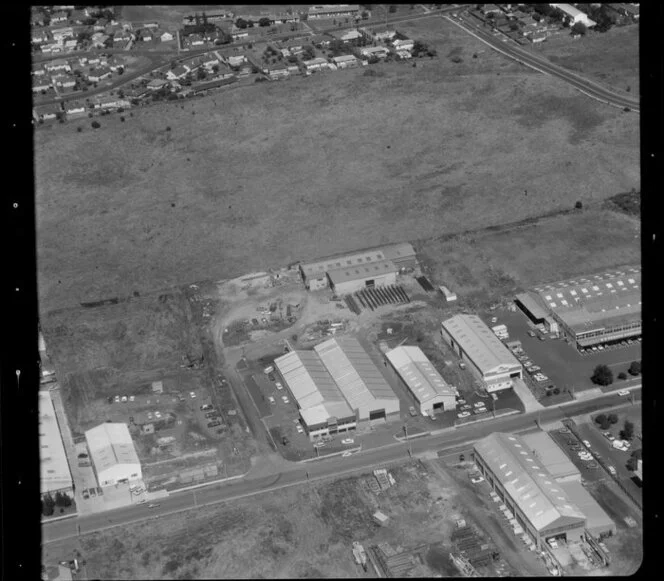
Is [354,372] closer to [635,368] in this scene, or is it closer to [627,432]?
[627,432]

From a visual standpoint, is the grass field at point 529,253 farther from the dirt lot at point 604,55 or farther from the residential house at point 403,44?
the residential house at point 403,44

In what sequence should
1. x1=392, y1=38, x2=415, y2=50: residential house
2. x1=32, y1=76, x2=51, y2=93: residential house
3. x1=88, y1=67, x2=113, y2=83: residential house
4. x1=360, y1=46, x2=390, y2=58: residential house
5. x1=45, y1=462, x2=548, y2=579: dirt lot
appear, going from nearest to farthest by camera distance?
x1=45, y1=462, x2=548, y2=579: dirt lot
x1=32, y1=76, x2=51, y2=93: residential house
x1=88, y1=67, x2=113, y2=83: residential house
x1=360, y1=46, x2=390, y2=58: residential house
x1=392, y1=38, x2=415, y2=50: residential house

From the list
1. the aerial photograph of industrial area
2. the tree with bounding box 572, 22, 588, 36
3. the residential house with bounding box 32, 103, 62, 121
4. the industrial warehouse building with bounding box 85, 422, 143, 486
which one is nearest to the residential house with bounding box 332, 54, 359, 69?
the aerial photograph of industrial area

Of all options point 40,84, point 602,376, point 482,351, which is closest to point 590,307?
point 602,376

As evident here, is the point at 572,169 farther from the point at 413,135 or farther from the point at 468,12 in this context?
the point at 468,12

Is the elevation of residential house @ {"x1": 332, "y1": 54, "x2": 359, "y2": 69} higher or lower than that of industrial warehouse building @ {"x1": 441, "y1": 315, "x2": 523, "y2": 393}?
lower

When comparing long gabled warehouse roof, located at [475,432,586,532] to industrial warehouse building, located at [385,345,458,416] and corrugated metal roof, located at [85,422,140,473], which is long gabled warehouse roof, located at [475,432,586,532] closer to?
industrial warehouse building, located at [385,345,458,416]

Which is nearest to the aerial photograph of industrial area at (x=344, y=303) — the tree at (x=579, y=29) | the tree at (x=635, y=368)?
the tree at (x=635, y=368)
